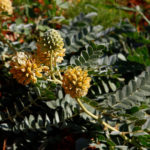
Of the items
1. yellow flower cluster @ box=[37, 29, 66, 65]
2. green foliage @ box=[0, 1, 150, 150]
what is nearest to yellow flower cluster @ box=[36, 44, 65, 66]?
yellow flower cluster @ box=[37, 29, 66, 65]

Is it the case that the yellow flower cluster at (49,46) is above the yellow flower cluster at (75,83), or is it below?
above

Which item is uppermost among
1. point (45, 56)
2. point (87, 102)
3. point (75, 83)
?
point (45, 56)

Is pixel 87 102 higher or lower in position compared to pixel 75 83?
lower

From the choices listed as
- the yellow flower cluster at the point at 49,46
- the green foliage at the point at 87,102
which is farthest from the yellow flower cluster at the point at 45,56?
the green foliage at the point at 87,102

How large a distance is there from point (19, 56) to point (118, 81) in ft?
2.72

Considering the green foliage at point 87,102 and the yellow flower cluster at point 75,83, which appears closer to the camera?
the yellow flower cluster at point 75,83

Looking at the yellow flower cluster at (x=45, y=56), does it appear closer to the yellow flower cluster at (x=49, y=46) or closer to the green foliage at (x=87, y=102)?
the yellow flower cluster at (x=49, y=46)

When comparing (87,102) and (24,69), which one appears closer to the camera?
(24,69)

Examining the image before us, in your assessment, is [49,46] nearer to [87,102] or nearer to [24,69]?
[24,69]

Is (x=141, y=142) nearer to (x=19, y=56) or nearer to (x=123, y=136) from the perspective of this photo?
(x=123, y=136)

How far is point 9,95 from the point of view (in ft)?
6.45

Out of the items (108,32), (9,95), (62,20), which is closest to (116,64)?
(108,32)

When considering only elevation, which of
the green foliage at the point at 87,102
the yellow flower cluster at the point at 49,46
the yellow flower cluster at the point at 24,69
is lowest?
the green foliage at the point at 87,102

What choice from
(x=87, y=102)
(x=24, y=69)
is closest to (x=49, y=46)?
(x=24, y=69)
